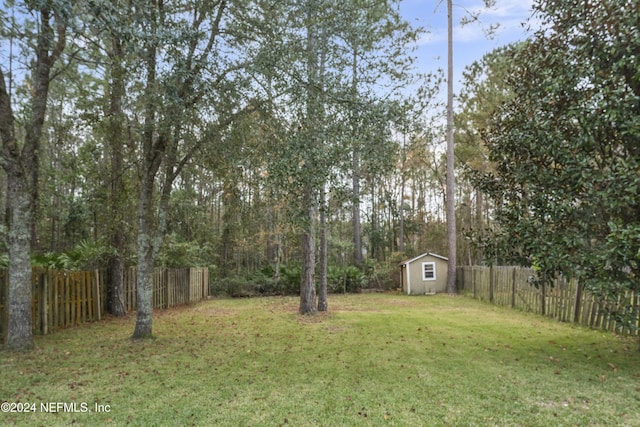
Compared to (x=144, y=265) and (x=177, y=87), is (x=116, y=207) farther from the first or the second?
(x=177, y=87)

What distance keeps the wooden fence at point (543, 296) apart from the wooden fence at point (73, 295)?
30.0 feet

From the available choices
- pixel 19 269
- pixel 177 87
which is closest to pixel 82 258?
pixel 19 269

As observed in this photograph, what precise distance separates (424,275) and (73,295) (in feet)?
43.8

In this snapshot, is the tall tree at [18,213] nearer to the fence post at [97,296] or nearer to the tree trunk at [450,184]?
the fence post at [97,296]

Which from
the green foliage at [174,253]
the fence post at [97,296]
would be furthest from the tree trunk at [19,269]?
the green foliage at [174,253]

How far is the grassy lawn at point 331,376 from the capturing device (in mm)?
3645

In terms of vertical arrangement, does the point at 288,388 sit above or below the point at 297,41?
below

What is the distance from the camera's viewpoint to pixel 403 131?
20.1 feet

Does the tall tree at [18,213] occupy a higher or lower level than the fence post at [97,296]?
higher

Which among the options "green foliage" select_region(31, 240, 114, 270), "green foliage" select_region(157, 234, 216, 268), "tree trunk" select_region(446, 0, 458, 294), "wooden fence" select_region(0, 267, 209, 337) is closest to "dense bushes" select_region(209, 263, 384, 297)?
"green foliage" select_region(157, 234, 216, 268)

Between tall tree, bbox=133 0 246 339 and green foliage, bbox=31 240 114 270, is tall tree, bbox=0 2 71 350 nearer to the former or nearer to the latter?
tall tree, bbox=133 0 246 339

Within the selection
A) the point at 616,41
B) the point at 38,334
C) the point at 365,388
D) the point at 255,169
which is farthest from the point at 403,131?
the point at 38,334

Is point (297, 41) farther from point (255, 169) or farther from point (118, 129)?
point (118, 129)

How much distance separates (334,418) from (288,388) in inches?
37.8
